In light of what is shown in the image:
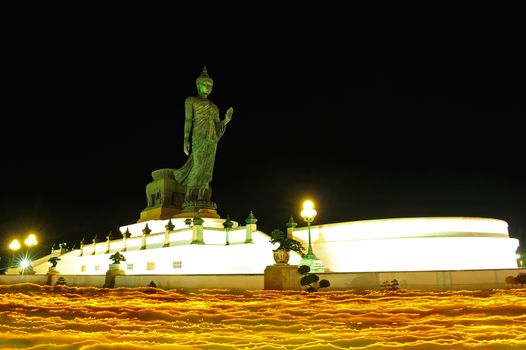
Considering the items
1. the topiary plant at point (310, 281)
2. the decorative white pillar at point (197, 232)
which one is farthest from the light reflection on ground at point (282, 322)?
the decorative white pillar at point (197, 232)

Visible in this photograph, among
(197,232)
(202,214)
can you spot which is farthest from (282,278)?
(202,214)

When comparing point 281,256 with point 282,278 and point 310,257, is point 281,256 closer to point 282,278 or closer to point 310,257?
point 282,278

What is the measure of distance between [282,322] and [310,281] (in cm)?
561

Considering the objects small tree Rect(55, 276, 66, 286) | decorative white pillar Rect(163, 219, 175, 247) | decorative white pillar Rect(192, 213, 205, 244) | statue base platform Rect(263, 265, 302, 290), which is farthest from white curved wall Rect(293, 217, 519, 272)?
small tree Rect(55, 276, 66, 286)

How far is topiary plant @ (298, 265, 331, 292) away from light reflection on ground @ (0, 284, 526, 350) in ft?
1.55

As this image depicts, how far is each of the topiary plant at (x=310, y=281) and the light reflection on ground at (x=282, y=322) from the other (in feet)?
1.55

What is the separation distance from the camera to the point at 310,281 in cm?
1577

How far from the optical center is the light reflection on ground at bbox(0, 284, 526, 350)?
8.16 metres

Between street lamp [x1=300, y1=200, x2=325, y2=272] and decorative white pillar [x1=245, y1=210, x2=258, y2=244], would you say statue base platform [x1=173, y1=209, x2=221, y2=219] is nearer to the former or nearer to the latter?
decorative white pillar [x1=245, y1=210, x2=258, y2=244]

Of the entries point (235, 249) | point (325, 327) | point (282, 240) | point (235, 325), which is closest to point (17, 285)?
point (235, 249)

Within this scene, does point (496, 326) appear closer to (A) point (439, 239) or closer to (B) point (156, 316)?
(B) point (156, 316)

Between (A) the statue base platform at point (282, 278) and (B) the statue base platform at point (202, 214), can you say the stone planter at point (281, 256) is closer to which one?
(A) the statue base platform at point (282, 278)

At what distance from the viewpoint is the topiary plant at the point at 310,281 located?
1579 cm

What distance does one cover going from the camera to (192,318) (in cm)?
1139
